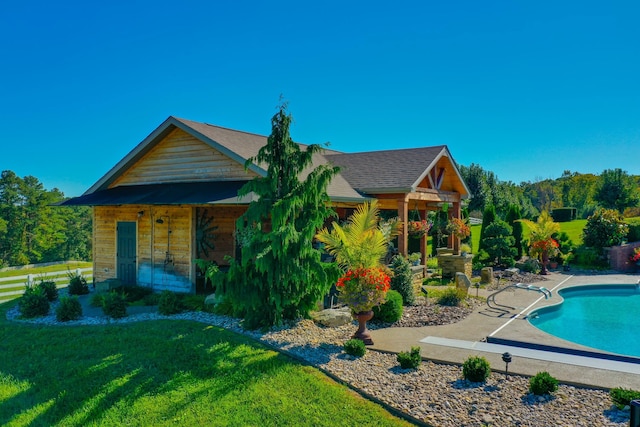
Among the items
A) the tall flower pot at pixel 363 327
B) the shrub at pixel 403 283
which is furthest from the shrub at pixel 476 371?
the shrub at pixel 403 283

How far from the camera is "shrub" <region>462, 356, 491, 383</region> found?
6.20m

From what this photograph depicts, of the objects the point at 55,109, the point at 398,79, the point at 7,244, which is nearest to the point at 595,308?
the point at 398,79

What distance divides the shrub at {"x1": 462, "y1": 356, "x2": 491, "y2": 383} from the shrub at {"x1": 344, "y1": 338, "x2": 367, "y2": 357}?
1.90 meters

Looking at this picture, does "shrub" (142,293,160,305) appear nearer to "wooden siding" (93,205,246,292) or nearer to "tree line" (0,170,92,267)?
"wooden siding" (93,205,246,292)

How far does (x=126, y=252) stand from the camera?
14.5 m

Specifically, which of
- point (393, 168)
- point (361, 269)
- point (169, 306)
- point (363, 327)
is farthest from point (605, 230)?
point (169, 306)

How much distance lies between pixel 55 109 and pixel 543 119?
90.0ft

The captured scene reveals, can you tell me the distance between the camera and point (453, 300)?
11.8 meters

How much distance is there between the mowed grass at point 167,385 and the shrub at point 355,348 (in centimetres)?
98

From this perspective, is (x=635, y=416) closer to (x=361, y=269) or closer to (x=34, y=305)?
(x=361, y=269)

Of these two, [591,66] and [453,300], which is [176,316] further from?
[591,66]

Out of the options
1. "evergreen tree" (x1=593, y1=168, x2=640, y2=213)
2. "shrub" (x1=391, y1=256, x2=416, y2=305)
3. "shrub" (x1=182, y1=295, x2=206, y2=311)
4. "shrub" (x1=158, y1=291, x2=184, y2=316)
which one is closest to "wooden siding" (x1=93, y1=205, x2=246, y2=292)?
"shrub" (x1=182, y1=295, x2=206, y2=311)

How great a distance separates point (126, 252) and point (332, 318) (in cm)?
888

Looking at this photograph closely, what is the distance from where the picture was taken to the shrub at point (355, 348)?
7480mm
